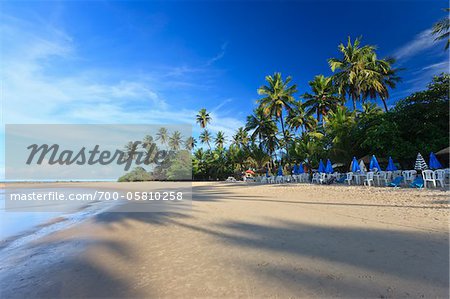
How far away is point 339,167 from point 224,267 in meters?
26.8

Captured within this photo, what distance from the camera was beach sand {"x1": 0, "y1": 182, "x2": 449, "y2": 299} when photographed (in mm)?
2684

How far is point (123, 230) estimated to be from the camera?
6.10m

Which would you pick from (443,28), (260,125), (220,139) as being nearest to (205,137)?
(220,139)

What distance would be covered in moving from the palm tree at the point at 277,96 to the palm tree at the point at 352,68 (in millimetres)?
5014

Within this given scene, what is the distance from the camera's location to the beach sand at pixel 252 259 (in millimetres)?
2684

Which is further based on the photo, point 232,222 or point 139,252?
point 232,222

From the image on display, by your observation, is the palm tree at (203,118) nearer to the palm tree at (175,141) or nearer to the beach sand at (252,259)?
the palm tree at (175,141)

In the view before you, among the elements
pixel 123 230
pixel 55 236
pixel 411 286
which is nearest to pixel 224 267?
pixel 411 286

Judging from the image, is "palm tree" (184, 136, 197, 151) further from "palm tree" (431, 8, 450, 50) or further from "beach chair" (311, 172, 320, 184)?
"palm tree" (431, 8, 450, 50)

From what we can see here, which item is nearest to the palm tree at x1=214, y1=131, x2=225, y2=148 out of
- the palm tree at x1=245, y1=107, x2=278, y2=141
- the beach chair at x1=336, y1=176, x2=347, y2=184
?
the palm tree at x1=245, y1=107, x2=278, y2=141

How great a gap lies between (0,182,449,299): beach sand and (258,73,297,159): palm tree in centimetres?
2277

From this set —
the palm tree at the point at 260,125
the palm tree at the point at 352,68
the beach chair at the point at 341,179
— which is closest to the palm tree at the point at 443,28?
the palm tree at the point at 352,68

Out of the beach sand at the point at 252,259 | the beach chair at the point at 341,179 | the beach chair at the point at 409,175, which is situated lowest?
the beach sand at the point at 252,259

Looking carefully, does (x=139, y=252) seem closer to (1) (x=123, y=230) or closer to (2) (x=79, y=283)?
(2) (x=79, y=283)
